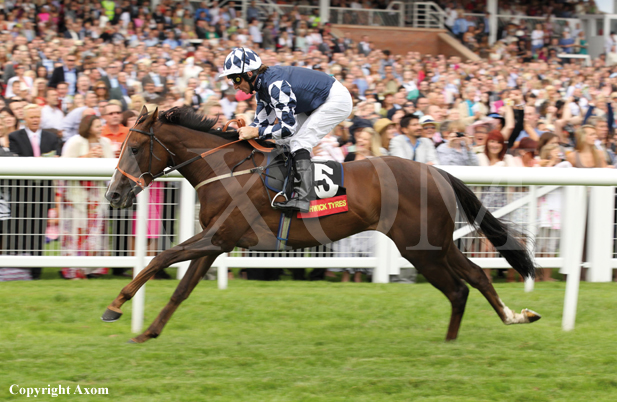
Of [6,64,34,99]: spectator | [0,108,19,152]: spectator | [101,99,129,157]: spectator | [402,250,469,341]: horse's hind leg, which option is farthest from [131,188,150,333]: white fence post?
[6,64,34,99]: spectator

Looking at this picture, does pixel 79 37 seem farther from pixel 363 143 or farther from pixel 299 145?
pixel 299 145

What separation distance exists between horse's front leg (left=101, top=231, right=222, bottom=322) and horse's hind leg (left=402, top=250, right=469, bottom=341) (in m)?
Answer: 1.25

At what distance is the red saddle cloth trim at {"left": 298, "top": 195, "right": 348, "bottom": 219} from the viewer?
162 inches

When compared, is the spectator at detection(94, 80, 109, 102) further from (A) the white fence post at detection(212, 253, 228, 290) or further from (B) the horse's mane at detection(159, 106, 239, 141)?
(B) the horse's mane at detection(159, 106, 239, 141)

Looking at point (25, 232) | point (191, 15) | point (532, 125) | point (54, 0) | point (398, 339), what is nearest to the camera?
point (398, 339)

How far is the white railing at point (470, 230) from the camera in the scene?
4219 mm

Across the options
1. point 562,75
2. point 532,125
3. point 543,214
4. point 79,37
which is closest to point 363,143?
point 543,214

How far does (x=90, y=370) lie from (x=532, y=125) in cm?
672

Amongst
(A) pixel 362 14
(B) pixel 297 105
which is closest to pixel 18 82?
(B) pixel 297 105

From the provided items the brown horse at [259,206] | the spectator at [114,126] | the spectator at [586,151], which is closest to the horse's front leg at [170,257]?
the brown horse at [259,206]

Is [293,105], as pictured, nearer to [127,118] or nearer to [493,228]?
[493,228]

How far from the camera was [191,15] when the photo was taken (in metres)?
14.3

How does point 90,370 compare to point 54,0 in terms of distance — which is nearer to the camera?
point 90,370

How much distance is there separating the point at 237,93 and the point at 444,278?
5581 millimetres
